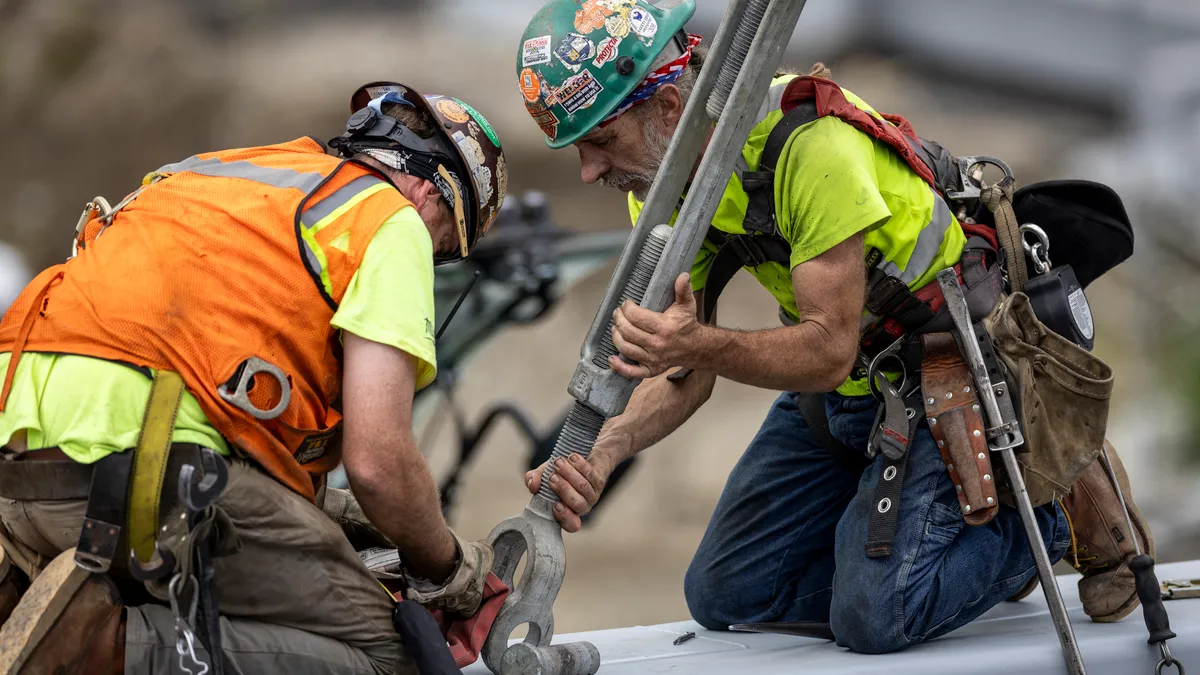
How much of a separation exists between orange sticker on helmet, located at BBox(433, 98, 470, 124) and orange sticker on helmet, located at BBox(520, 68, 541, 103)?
0.70 feet

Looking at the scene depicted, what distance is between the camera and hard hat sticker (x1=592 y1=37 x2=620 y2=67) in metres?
2.92

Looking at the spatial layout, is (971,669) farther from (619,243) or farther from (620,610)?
(620,610)

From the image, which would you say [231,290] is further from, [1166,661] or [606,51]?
[1166,661]

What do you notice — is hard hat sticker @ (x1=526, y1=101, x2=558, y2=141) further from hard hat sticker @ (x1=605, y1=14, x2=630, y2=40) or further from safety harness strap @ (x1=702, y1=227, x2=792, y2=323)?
safety harness strap @ (x1=702, y1=227, x2=792, y2=323)

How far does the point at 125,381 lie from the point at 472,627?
0.93 metres

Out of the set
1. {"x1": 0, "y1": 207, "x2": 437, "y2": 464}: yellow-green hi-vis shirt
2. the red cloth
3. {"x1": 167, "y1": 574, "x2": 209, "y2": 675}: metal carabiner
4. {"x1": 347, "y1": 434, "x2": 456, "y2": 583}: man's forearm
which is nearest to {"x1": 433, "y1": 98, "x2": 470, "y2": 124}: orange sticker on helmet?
{"x1": 0, "y1": 207, "x2": 437, "y2": 464}: yellow-green hi-vis shirt

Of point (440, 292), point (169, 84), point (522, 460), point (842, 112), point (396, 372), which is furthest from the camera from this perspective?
point (169, 84)

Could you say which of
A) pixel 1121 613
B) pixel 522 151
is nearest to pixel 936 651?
pixel 1121 613

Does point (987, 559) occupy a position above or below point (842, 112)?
below

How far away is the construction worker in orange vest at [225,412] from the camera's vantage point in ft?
7.53

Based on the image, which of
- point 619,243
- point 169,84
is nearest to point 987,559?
point 619,243

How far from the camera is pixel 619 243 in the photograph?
316 inches

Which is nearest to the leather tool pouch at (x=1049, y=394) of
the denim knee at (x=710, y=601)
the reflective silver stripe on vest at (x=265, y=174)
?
the denim knee at (x=710, y=601)

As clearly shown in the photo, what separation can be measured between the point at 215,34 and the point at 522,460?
18.9ft
